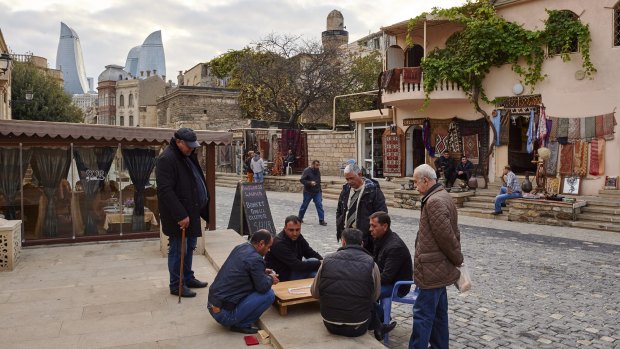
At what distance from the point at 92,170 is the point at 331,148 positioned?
16.9 metres

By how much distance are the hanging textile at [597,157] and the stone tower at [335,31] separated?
33.5 metres

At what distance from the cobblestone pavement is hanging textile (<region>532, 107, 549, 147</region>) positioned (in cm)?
447

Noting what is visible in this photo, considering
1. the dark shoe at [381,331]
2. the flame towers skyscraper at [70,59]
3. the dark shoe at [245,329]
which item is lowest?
the dark shoe at [381,331]

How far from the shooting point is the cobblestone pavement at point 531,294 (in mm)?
5168

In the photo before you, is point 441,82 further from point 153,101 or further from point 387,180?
point 153,101

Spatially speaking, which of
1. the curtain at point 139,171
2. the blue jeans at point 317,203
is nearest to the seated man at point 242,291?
the curtain at point 139,171

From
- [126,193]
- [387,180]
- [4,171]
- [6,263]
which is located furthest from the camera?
[387,180]

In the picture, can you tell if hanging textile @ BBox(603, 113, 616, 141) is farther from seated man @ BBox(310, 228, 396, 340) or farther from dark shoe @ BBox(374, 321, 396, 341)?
seated man @ BBox(310, 228, 396, 340)

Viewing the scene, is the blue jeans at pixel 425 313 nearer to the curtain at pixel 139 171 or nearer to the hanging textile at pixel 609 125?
the curtain at pixel 139 171

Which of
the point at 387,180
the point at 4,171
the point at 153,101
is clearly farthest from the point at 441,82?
the point at 153,101

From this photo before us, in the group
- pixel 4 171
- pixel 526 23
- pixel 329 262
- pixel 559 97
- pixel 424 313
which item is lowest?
pixel 424 313

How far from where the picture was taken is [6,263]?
6.88 metres

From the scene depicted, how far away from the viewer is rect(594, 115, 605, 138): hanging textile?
1457 cm

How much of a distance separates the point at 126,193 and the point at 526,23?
1357cm
